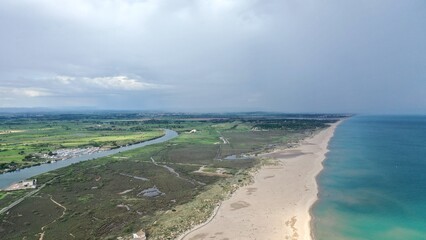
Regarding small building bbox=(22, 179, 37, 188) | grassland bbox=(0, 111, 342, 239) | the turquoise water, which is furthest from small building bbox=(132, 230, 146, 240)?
small building bbox=(22, 179, 37, 188)

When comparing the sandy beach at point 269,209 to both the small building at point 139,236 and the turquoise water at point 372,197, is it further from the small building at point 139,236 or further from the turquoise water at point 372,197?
the small building at point 139,236

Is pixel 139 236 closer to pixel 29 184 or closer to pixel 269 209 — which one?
pixel 269 209

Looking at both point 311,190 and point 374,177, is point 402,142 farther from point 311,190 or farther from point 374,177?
point 311,190

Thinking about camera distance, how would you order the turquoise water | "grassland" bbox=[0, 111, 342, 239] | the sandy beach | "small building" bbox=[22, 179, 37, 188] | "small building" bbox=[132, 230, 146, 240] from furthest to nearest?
"small building" bbox=[22, 179, 37, 188], "grassland" bbox=[0, 111, 342, 239], the turquoise water, the sandy beach, "small building" bbox=[132, 230, 146, 240]

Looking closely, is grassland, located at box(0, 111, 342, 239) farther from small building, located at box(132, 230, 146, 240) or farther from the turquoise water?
the turquoise water

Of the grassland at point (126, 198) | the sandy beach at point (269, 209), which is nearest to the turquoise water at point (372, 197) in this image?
the sandy beach at point (269, 209)
